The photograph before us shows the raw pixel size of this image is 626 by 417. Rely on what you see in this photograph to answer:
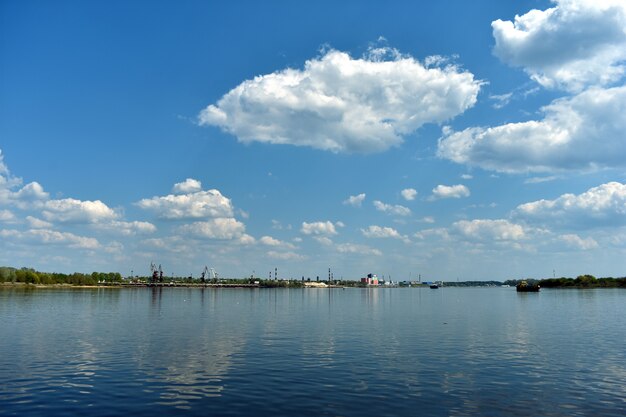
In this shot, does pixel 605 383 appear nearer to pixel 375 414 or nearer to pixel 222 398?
pixel 375 414

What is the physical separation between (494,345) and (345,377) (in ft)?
103

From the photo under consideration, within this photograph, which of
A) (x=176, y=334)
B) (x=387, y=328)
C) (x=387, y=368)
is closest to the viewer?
(x=387, y=368)

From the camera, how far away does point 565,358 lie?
54812 mm

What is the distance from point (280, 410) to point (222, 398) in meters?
5.86

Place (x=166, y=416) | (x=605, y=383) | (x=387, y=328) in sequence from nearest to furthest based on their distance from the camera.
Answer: (x=166, y=416), (x=605, y=383), (x=387, y=328)

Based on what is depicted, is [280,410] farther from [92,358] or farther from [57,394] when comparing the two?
A: [92,358]

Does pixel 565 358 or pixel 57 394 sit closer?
pixel 57 394

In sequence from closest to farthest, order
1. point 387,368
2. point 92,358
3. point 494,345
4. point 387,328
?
point 387,368 < point 92,358 < point 494,345 < point 387,328

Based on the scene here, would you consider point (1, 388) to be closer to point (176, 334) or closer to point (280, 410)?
point (280, 410)

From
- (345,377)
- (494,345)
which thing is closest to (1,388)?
(345,377)

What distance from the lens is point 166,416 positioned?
31562 mm

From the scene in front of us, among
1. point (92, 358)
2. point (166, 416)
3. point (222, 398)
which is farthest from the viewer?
point (92, 358)

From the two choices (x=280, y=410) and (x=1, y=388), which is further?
(x=1, y=388)

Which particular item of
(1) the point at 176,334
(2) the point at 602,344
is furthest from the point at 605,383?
(1) the point at 176,334
